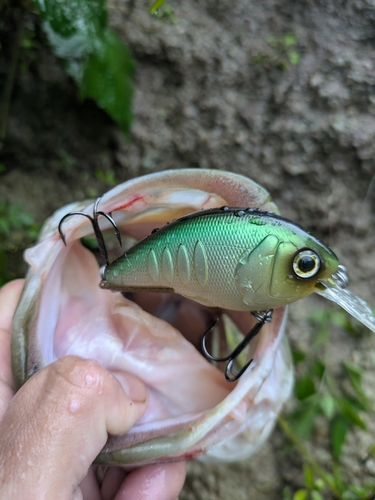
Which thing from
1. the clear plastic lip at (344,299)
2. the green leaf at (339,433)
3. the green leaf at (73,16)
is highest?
the green leaf at (73,16)

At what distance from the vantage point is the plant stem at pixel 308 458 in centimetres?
142

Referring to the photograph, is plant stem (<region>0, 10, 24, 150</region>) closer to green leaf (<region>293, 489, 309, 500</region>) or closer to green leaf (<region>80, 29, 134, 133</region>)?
green leaf (<region>80, 29, 134, 133</region>)

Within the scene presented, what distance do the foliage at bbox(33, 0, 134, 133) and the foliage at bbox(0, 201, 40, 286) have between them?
0.52 meters

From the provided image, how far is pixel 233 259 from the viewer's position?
23.9 inches

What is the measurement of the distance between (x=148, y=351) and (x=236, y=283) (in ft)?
1.29

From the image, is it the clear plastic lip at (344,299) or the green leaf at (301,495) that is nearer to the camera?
the clear plastic lip at (344,299)

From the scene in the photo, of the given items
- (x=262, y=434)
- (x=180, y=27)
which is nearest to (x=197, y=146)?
(x=180, y=27)

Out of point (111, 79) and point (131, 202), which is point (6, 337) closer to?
point (131, 202)

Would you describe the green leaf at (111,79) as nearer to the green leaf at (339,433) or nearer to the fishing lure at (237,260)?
the fishing lure at (237,260)

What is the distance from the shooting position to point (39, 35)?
158 cm

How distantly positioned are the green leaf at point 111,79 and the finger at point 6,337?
0.73 m

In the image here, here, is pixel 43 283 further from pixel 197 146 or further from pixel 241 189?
pixel 197 146

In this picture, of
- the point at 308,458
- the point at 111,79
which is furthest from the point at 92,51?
the point at 308,458

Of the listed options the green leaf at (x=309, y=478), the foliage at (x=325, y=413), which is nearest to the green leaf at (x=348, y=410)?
the foliage at (x=325, y=413)
